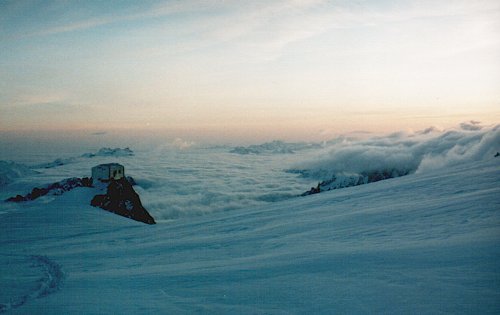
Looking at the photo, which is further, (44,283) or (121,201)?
(121,201)

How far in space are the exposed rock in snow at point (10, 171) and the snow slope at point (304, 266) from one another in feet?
545

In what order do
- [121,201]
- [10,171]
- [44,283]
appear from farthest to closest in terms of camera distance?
[10,171], [121,201], [44,283]

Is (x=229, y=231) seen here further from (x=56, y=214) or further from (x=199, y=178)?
(x=199, y=178)

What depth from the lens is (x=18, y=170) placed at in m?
182

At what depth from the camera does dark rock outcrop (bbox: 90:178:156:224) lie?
39.4m

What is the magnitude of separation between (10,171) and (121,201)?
16732cm

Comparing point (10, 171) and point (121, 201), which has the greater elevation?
point (121, 201)

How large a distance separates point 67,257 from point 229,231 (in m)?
5.85

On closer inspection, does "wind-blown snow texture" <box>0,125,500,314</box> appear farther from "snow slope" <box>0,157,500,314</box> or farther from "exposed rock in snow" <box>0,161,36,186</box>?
"exposed rock in snow" <box>0,161,36,186</box>

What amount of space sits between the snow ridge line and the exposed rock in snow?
16431 cm

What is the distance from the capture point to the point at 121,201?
42.2 metres

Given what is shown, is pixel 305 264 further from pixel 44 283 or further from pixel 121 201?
pixel 121 201

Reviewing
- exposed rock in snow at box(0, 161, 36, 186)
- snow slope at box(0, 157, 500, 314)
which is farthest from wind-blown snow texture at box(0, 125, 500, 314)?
exposed rock in snow at box(0, 161, 36, 186)

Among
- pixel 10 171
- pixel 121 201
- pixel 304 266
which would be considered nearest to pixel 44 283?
pixel 304 266
